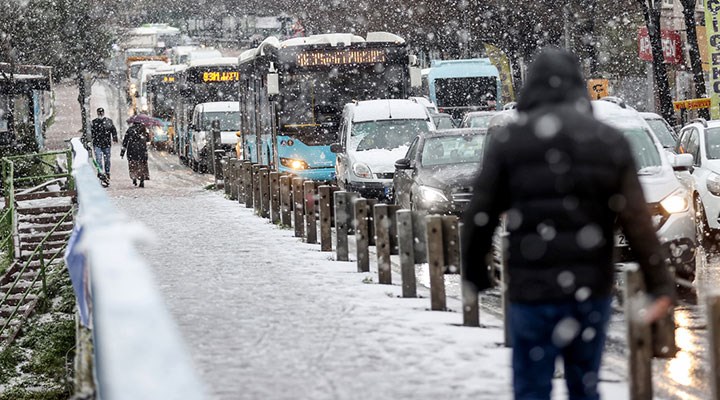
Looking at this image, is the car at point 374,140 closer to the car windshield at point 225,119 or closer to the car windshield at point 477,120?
the car windshield at point 477,120

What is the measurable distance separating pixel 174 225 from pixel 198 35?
85855 millimetres

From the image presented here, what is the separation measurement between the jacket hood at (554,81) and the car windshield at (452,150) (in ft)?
42.5

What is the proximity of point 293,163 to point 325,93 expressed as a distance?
1464 mm

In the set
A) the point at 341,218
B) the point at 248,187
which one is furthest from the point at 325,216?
the point at 248,187

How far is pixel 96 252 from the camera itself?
207 inches

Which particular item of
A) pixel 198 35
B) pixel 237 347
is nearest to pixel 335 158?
pixel 237 347

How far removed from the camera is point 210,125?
4056 centimetres

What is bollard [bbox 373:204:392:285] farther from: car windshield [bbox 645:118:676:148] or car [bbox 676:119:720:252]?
car windshield [bbox 645:118:676:148]

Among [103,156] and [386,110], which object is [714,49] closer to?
[386,110]

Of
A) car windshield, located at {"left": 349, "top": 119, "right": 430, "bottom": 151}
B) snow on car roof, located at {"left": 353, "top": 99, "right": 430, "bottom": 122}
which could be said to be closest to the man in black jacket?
car windshield, located at {"left": 349, "top": 119, "right": 430, "bottom": 151}

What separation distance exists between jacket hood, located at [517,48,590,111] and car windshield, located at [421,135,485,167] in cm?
1295

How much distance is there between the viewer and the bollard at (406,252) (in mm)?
12062

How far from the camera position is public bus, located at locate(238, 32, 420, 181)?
25625 millimetres

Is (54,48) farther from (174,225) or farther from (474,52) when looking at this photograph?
(174,225)
